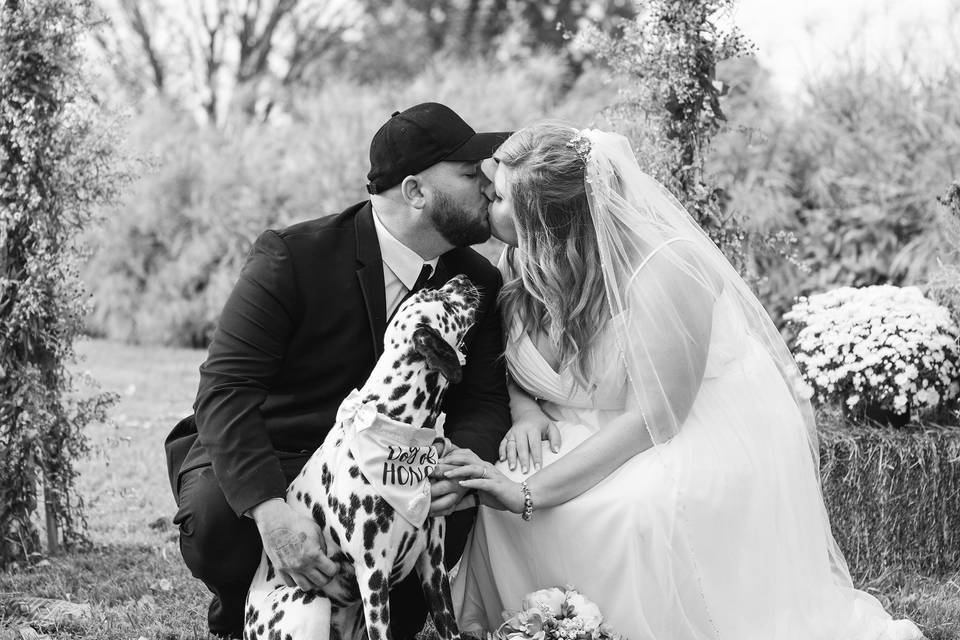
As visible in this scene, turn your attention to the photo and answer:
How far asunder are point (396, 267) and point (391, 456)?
87cm

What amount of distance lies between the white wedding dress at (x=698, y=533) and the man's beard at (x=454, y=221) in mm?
515

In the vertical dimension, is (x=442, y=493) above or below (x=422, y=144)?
below

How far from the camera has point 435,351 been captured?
10.2ft

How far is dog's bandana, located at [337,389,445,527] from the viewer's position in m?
3.07

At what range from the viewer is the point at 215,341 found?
11.5 ft

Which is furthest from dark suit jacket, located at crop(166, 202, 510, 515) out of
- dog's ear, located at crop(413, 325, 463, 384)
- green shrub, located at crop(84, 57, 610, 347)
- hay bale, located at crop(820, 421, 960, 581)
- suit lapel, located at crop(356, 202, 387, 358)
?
green shrub, located at crop(84, 57, 610, 347)

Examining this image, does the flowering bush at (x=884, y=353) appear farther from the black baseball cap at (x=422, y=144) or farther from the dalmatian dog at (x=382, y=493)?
the dalmatian dog at (x=382, y=493)

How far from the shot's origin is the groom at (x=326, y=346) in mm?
3369

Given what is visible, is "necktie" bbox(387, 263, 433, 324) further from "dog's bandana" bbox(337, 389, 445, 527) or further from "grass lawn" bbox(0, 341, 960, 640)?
"grass lawn" bbox(0, 341, 960, 640)

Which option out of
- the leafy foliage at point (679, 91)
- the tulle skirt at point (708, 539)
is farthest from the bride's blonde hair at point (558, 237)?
the leafy foliage at point (679, 91)

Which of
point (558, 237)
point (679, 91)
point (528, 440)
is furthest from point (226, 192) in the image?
point (528, 440)

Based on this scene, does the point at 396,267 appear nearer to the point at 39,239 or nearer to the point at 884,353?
the point at 39,239

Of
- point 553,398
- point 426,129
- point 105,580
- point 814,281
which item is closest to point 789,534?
point 553,398

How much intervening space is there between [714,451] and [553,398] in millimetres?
653
